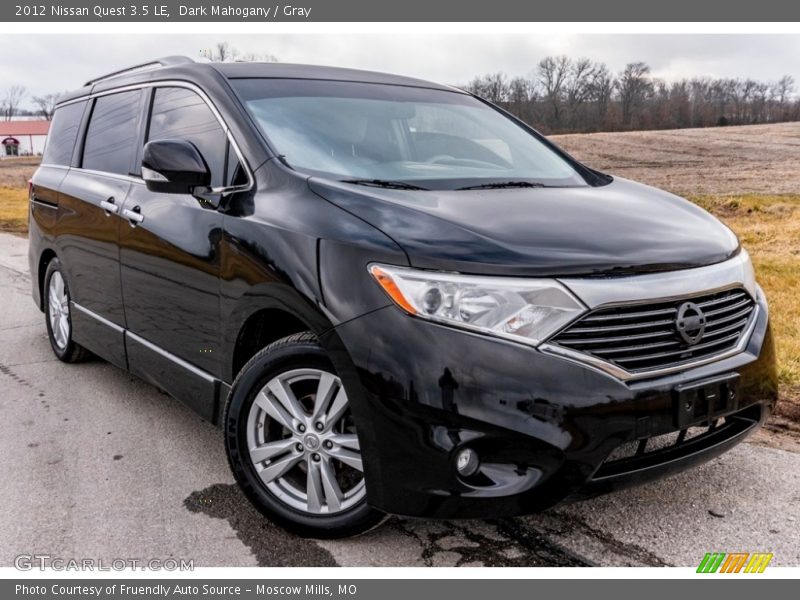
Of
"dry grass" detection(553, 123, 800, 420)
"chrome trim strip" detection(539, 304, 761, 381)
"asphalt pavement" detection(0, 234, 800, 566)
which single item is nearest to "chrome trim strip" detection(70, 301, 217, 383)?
"asphalt pavement" detection(0, 234, 800, 566)

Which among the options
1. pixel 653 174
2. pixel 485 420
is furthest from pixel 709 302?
pixel 653 174

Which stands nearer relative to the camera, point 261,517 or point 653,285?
point 653,285

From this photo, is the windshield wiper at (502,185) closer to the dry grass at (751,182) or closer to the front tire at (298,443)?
the front tire at (298,443)

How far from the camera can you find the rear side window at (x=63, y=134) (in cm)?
513

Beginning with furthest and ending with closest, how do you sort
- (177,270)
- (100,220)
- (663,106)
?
(663,106)
(100,220)
(177,270)

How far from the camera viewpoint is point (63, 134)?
5.36 meters

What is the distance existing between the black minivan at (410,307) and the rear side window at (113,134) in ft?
1.06

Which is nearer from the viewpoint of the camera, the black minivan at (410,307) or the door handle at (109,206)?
the black minivan at (410,307)

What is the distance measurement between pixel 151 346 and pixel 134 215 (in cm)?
65

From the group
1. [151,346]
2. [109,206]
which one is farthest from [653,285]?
[109,206]

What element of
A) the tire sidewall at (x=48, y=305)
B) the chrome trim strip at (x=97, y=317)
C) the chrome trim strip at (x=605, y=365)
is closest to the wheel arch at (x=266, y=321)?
the chrome trim strip at (x=605, y=365)

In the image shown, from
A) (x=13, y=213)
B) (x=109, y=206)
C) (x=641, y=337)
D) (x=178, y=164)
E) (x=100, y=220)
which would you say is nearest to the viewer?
(x=641, y=337)

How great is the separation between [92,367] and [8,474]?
5.71ft

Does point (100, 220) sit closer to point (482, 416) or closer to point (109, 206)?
point (109, 206)
